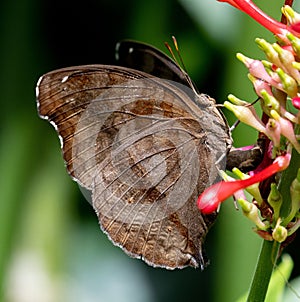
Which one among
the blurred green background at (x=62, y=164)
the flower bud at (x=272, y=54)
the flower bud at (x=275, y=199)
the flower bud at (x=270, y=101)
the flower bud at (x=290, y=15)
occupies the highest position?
the flower bud at (x=290, y=15)

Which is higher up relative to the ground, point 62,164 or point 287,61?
point 287,61

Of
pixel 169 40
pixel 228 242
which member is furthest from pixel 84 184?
pixel 169 40

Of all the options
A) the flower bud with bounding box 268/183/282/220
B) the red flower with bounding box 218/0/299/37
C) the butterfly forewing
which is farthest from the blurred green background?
the flower bud with bounding box 268/183/282/220

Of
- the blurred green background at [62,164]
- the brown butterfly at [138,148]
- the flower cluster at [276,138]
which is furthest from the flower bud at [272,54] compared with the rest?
the blurred green background at [62,164]

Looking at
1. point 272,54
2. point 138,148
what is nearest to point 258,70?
point 272,54

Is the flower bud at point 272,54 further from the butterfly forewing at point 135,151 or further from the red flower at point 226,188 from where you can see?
the butterfly forewing at point 135,151

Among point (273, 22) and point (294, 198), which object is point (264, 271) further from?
point (273, 22)

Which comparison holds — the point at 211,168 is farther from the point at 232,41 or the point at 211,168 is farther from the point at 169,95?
the point at 232,41
